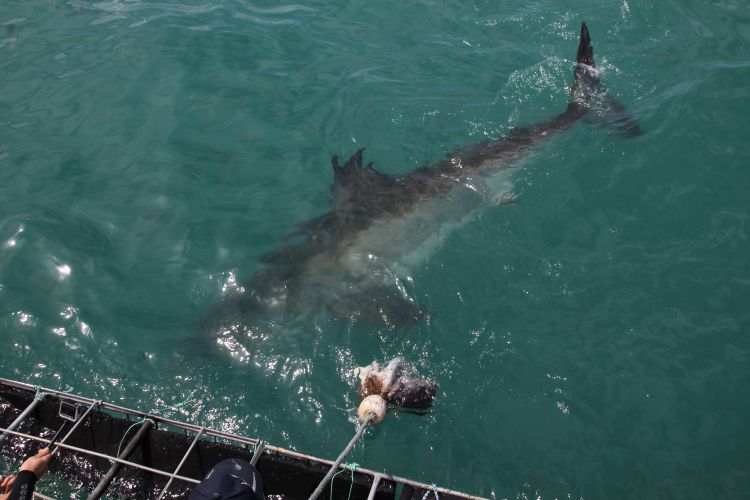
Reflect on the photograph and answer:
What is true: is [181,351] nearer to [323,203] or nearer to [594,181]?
[323,203]

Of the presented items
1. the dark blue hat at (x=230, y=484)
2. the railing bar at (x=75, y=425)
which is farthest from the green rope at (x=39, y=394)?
the dark blue hat at (x=230, y=484)

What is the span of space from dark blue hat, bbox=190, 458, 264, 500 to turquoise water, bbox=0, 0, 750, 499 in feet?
5.98

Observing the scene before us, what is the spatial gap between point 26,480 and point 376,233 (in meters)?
4.55

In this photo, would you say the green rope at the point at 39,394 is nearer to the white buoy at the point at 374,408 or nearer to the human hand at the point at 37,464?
the human hand at the point at 37,464

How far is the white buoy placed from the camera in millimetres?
4484

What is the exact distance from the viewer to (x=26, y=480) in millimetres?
3373

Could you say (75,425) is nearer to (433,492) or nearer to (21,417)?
(21,417)

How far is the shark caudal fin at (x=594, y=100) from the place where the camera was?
27.5 feet

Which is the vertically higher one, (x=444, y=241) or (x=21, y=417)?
(x=21, y=417)

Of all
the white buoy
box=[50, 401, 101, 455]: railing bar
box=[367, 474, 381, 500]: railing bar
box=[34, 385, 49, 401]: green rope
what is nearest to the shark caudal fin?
the white buoy

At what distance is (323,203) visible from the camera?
7.66 m

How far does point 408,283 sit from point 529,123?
385 centimetres

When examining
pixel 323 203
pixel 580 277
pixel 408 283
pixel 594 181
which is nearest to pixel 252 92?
pixel 323 203

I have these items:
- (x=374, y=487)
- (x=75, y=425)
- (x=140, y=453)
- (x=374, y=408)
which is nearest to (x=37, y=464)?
(x=75, y=425)
